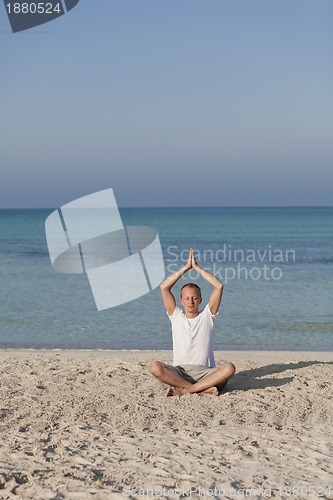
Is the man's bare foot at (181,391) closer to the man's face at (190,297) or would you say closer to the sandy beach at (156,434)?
the sandy beach at (156,434)

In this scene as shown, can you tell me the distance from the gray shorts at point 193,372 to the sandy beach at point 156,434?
0.27 meters

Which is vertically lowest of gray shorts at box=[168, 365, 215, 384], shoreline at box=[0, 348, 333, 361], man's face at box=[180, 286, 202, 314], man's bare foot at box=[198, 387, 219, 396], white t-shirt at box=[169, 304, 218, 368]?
shoreline at box=[0, 348, 333, 361]

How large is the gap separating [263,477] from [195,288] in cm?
222

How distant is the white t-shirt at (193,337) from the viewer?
5.75 m

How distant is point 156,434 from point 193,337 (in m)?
1.34

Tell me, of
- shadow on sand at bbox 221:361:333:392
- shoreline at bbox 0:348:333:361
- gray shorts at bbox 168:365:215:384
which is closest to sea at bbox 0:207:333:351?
shoreline at bbox 0:348:333:361

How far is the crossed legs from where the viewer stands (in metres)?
5.65

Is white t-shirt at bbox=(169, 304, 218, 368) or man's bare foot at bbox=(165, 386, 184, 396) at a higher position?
white t-shirt at bbox=(169, 304, 218, 368)

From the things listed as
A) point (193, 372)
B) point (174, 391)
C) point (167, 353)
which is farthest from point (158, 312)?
point (174, 391)

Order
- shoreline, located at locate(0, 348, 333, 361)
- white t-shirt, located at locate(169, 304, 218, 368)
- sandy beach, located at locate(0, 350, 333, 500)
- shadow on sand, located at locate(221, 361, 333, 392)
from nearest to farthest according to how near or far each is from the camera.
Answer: sandy beach, located at locate(0, 350, 333, 500) < white t-shirt, located at locate(169, 304, 218, 368) < shadow on sand, located at locate(221, 361, 333, 392) < shoreline, located at locate(0, 348, 333, 361)

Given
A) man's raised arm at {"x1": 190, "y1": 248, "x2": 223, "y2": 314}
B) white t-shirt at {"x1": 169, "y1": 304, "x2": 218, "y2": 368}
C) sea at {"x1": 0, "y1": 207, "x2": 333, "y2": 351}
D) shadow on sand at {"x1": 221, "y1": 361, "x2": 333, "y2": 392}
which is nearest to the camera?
man's raised arm at {"x1": 190, "y1": 248, "x2": 223, "y2": 314}

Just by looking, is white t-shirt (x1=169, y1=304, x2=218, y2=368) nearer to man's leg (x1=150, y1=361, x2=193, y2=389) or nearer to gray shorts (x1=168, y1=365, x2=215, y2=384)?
gray shorts (x1=168, y1=365, x2=215, y2=384)

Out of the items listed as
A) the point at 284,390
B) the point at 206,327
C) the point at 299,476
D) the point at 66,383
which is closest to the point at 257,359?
the point at 284,390

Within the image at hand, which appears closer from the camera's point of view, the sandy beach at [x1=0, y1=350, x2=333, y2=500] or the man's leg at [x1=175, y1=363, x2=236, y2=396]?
the sandy beach at [x1=0, y1=350, x2=333, y2=500]
